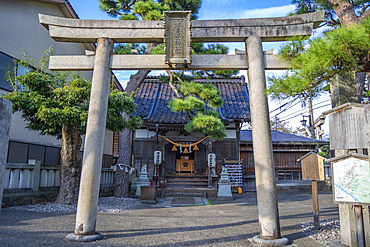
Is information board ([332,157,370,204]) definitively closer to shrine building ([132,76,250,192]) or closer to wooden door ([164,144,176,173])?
shrine building ([132,76,250,192])

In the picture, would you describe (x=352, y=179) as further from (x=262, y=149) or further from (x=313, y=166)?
Result: (x=313, y=166)

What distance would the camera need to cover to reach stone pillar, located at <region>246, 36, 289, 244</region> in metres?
4.76

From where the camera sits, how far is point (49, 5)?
11.9 meters

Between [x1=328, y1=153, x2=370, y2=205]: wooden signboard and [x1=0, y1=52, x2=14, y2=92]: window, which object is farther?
[x1=0, y1=52, x2=14, y2=92]: window

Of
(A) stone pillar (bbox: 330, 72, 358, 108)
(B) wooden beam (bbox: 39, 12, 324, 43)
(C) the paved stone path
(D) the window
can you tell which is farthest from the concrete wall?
(A) stone pillar (bbox: 330, 72, 358, 108)

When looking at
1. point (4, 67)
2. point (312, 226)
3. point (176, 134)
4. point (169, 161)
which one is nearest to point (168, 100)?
point (176, 134)

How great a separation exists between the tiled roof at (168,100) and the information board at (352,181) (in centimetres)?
1079

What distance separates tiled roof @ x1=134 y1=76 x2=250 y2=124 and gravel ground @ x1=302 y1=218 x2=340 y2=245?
925cm

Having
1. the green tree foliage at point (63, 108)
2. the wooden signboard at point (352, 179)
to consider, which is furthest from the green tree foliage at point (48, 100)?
the wooden signboard at point (352, 179)

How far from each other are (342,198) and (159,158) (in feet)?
37.2

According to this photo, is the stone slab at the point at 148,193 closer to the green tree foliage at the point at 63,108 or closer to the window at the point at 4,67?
the green tree foliage at the point at 63,108

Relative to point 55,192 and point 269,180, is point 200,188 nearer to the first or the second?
point 55,192

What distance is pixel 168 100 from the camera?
17.8 metres

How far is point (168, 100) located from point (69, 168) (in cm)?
977
